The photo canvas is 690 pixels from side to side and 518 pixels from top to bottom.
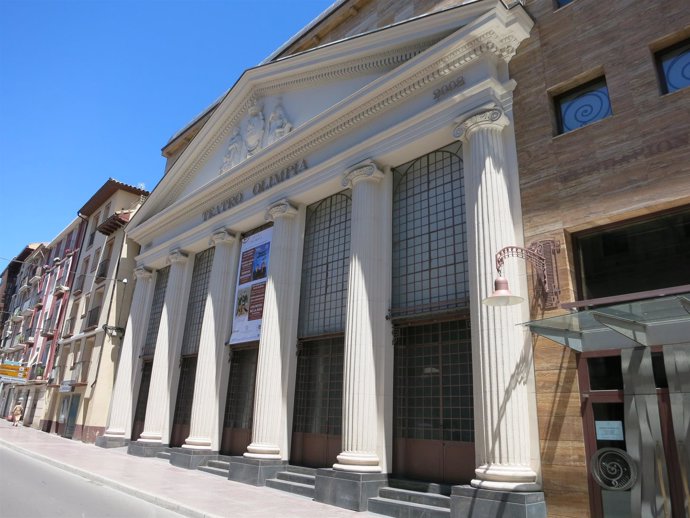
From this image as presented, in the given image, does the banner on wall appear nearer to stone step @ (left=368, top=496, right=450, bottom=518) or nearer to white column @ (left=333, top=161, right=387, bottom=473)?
white column @ (left=333, top=161, right=387, bottom=473)

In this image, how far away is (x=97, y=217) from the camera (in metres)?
33.4

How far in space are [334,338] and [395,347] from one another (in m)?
2.52

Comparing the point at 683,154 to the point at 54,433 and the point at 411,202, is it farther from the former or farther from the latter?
the point at 54,433

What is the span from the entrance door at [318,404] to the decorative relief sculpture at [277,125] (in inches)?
285

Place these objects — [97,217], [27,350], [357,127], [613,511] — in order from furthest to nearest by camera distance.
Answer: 1. [27,350]
2. [97,217]
3. [357,127]
4. [613,511]

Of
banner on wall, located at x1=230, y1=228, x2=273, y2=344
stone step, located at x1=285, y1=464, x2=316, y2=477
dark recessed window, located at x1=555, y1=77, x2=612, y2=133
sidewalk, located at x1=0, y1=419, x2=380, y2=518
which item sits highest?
dark recessed window, located at x1=555, y1=77, x2=612, y2=133

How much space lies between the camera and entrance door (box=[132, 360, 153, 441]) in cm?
2127

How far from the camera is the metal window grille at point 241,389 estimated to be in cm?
1620

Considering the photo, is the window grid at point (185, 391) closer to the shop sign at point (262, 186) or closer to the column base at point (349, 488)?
the shop sign at point (262, 186)

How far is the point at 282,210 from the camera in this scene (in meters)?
15.6

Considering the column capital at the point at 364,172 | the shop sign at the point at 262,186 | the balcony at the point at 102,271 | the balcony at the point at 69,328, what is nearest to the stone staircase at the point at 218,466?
the shop sign at the point at 262,186

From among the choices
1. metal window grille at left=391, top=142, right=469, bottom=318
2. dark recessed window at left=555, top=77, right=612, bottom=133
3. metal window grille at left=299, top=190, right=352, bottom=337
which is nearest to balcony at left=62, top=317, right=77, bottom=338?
metal window grille at left=299, top=190, right=352, bottom=337

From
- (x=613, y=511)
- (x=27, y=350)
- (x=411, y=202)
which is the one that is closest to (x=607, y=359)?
(x=613, y=511)

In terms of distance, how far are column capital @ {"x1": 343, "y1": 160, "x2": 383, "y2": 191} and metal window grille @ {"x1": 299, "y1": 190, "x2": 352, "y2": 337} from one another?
1424 millimetres
